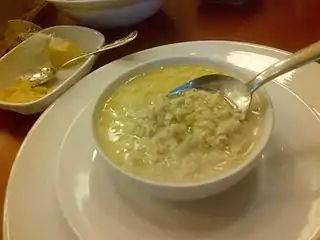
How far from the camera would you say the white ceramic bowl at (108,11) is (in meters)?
0.89

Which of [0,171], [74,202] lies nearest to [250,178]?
[74,202]

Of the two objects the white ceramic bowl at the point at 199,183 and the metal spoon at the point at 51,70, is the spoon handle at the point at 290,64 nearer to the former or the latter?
the white ceramic bowl at the point at 199,183

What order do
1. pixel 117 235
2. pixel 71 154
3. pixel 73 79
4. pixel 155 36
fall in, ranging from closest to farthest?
1. pixel 117 235
2. pixel 71 154
3. pixel 73 79
4. pixel 155 36

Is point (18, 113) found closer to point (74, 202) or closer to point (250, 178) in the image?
point (74, 202)

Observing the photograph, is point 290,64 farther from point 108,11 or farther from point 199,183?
point 108,11

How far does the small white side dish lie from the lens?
848 millimetres

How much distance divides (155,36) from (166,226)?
0.46 m

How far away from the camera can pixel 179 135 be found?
0.58 metres

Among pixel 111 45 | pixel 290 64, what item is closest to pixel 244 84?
pixel 290 64

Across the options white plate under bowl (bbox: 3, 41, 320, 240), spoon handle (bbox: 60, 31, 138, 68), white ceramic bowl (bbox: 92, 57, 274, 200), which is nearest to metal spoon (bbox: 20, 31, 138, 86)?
spoon handle (bbox: 60, 31, 138, 68)

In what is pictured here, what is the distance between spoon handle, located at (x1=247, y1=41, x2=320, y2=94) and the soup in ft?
0.07

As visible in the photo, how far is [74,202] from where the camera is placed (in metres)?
0.58

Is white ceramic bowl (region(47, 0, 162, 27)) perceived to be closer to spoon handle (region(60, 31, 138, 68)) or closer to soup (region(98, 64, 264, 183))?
spoon handle (region(60, 31, 138, 68))

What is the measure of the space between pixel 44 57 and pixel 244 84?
40 centimetres
